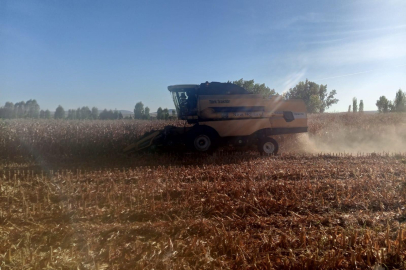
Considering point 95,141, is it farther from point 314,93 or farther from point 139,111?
point 314,93

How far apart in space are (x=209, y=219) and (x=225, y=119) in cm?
567

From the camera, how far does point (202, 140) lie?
29.6 ft

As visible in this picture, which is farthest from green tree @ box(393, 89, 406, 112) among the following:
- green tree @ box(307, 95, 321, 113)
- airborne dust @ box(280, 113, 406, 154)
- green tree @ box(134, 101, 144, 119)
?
green tree @ box(134, 101, 144, 119)

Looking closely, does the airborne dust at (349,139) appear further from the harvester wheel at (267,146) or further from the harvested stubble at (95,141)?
the harvester wheel at (267,146)

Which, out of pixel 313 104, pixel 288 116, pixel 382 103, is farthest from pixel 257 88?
pixel 288 116

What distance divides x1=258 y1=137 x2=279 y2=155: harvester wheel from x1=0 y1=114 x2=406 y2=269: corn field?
2.38 meters

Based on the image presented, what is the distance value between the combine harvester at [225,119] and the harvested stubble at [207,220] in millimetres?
3129

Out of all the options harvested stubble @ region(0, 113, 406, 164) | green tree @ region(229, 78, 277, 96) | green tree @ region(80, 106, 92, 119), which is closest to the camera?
harvested stubble @ region(0, 113, 406, 164)

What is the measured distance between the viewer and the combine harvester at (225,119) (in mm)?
9000

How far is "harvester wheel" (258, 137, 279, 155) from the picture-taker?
9383mm

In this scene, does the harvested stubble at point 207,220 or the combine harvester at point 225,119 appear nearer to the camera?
the harvested stubble at point 207,220

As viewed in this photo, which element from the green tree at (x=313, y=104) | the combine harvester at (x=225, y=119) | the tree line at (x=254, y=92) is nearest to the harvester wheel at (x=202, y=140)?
the combine harvester at (x=225, y=119)

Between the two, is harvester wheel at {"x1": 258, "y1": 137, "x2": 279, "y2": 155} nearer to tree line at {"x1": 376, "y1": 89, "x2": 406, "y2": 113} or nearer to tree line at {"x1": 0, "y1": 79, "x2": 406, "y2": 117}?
tree line at {"x1": 0, "y1": 79, "x2": 406, "y2": 117}

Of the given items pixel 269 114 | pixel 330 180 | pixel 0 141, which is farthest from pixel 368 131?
pixel 0 141
